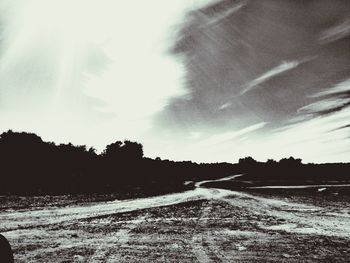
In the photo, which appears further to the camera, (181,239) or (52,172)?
(52,172)

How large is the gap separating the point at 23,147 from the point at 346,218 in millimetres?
53784

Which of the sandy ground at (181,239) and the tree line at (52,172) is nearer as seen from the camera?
the sandy ground at (181,239)

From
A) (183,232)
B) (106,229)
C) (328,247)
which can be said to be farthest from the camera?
(106,229)

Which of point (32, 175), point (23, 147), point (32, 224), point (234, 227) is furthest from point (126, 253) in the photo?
point (23, 147)

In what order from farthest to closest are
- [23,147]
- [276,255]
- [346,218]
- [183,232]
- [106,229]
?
[23,147]
[346,218]
[106,229]
[183,232]
[276,255]

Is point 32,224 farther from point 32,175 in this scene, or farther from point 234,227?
point 32,175

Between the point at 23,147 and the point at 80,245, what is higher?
the point at 23,147

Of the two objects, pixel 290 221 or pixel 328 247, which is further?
pixel 290 221

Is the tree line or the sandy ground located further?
the tree line

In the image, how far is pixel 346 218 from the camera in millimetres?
15461

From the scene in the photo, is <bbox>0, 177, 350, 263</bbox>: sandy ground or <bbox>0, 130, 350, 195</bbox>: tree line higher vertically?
<bbox>0, 130, 350, 195</bbox>: tree line

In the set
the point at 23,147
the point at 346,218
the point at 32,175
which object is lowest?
the point at 346,218

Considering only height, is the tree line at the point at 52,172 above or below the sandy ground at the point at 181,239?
above

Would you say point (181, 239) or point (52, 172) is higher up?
point (52, 172)
